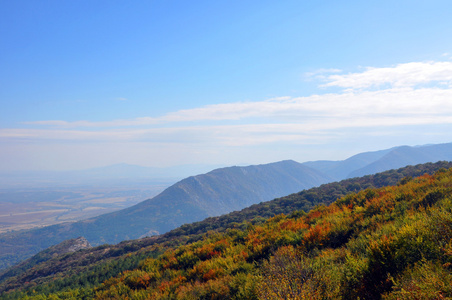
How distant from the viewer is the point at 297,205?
37844 mm

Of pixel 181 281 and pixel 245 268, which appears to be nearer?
pixel 245 268

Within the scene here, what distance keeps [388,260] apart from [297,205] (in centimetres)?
3396

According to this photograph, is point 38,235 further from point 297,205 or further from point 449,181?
point 449,181

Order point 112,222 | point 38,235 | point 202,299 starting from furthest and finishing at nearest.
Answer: point 112,222 < point 38,235 < point 202,299

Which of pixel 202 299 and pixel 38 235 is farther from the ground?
pixel 202 299

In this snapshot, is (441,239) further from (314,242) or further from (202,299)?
(202,299)

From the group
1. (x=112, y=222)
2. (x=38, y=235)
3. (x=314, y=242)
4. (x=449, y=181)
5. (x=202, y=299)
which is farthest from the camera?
(x=112, y=222)

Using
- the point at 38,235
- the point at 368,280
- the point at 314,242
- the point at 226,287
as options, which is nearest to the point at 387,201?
the point at 314,242

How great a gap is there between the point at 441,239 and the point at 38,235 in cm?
21613

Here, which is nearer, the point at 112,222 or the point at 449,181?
the point at 449,181

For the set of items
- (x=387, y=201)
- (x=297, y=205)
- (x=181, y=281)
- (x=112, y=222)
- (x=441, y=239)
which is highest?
(x=441, y=239)

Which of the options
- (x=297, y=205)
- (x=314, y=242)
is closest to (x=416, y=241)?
(x=314, y=242)

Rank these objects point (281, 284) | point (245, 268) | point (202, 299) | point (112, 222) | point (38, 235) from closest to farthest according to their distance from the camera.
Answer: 1. point (281, 284)
2. point (202, 299)
3. point (245, 268)
4. point (38, 235)
5. point (112, 222)

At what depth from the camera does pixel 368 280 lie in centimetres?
529
